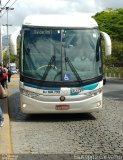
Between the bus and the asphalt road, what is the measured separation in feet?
1.77

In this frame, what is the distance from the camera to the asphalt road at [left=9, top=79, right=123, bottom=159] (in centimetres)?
903

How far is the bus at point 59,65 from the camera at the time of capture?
13.0m

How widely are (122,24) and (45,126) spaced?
219 ft

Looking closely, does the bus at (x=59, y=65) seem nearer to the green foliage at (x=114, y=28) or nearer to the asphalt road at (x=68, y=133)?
the asphalt road at (x=68, y=133)

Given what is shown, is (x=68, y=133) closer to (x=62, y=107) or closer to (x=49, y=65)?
(x=62, y=107)

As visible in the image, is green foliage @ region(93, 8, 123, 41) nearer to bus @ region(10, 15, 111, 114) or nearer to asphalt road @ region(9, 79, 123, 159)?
asphalt road @ region(9, 79, 123, 159)

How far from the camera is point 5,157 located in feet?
26.3

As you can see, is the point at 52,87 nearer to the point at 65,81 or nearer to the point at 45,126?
the point at 65,81

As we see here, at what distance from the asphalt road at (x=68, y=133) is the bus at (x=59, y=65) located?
1.77 feet

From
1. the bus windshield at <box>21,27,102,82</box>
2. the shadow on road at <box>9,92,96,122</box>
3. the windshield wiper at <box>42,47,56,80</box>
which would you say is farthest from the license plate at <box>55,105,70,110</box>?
the windshield wiper at <box>42,47,56,80</box>

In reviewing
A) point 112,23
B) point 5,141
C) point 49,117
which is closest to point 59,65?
point 49,117

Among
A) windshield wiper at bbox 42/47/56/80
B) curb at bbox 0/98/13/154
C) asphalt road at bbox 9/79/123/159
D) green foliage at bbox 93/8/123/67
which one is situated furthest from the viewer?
green foliage at bbox 93/8/123/67

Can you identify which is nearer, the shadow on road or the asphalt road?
the asphalt road

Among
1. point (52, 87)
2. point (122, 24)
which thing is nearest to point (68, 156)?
point (52, 87)
